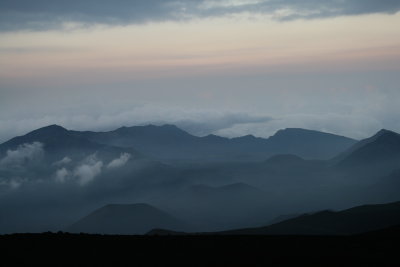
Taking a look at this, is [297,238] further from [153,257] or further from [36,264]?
[36,264]

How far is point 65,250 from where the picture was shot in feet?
219

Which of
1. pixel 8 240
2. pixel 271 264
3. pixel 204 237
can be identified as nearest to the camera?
pixel 271 264

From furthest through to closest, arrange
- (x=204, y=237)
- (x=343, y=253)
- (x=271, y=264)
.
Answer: (x=204, y=237)
(x=343, y=253)
(x=271, y=264)

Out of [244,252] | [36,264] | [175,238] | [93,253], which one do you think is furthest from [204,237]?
[36,264]

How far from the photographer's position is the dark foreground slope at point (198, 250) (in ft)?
195

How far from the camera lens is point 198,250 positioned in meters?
67.1

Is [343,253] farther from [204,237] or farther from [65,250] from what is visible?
[65,250]

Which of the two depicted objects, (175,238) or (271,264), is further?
(175,238)

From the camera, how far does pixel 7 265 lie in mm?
58031

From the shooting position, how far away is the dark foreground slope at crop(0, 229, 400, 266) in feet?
195

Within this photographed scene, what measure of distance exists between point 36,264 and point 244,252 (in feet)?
84.2

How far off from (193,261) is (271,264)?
31.1 feet

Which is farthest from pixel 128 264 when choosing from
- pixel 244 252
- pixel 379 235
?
pixel 379 235

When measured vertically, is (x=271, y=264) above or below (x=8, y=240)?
below
